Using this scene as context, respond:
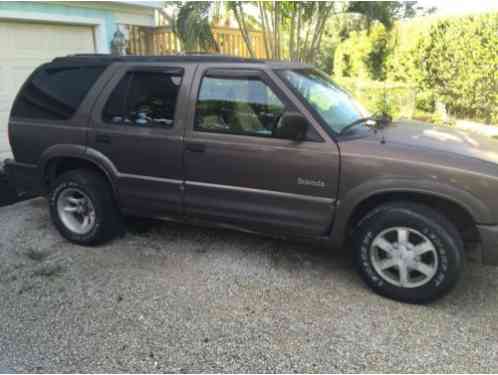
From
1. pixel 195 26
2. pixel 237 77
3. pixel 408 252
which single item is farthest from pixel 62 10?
pixel 408 252

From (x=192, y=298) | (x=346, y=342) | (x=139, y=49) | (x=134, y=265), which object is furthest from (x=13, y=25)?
(x=346, y=342)

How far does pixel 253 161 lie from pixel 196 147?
548 millimetres

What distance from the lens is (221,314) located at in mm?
3146

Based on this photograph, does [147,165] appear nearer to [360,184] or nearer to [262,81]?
[262,81]

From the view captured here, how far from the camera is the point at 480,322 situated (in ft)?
9.92

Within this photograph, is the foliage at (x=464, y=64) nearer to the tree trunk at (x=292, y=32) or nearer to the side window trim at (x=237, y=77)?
the tree trunk at (x=292, y=32)

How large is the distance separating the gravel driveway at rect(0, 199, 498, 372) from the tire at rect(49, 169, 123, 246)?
0.49 feet

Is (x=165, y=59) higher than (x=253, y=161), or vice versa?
(x=165, y=59)

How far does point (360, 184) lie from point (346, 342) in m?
1.15

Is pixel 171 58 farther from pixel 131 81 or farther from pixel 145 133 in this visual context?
pixel 145 133

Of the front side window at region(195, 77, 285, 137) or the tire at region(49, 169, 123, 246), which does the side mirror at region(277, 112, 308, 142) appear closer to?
the front side window at region(195, 77, 285, 137)

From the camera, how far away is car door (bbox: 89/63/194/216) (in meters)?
3.82

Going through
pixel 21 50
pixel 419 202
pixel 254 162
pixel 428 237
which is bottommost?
pixel 428 237

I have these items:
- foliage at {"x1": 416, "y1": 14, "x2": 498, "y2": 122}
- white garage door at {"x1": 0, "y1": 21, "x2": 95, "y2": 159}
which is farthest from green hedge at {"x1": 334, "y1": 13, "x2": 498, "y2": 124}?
white garage door at {"x1": 0, "y1": 21, "x2": 95, "y2": 159}
